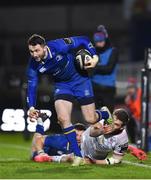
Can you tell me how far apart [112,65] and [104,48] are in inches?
14.6

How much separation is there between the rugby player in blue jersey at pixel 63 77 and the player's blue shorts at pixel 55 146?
1.41m

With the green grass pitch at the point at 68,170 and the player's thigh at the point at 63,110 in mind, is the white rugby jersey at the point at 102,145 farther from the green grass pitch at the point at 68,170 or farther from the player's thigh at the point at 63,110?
the player's thigh at the point at 63,110

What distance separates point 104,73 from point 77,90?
2.65 metres

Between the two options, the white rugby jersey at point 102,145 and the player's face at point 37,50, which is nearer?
the player's face at point 37,50

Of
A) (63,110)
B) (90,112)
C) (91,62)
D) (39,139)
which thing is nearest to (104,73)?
(39,139)

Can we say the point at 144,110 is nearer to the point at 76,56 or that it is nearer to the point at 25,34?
the point at 76,56

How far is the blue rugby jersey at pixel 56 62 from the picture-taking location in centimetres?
1255

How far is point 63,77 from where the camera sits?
12.8 m

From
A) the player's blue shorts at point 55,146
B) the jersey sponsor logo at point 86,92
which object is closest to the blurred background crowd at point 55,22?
the player's blue shorts at point 55,146

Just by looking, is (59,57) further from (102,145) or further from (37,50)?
(102,145)

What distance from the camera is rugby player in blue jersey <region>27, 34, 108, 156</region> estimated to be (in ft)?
40.8

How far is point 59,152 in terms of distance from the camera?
14086 millimetres

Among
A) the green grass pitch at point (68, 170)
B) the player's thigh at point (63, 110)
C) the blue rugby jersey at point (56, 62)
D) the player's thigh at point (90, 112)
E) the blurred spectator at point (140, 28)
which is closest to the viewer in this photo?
the green grass pitch at point (68, 170)

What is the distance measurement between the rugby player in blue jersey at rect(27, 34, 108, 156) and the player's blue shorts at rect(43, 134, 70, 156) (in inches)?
55.6
